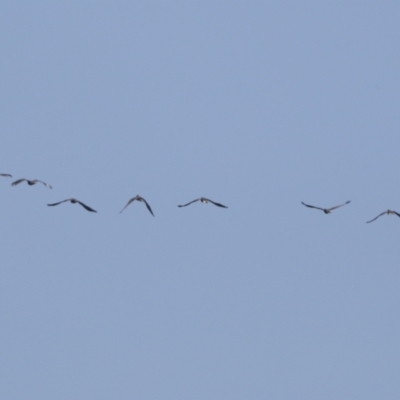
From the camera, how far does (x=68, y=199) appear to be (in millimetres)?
81750

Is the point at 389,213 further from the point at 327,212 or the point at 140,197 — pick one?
the point at 140,197

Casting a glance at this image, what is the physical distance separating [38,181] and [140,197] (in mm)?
7378

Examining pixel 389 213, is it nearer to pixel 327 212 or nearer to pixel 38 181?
pixel 327 212

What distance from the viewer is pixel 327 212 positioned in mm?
90062

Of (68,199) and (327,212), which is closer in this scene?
(68,199)

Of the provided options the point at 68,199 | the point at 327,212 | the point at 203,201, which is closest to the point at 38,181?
the point at 68,199

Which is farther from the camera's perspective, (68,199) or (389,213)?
(389,213)

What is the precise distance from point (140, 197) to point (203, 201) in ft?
19.6

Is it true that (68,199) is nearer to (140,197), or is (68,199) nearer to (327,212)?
(140,197)

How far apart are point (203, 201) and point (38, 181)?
11987 mm

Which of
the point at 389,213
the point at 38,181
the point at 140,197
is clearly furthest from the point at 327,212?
the point at 38,181

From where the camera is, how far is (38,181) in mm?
84062

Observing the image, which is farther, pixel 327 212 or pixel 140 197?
pixel 327 212

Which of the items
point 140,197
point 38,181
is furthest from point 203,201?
point 38,181
